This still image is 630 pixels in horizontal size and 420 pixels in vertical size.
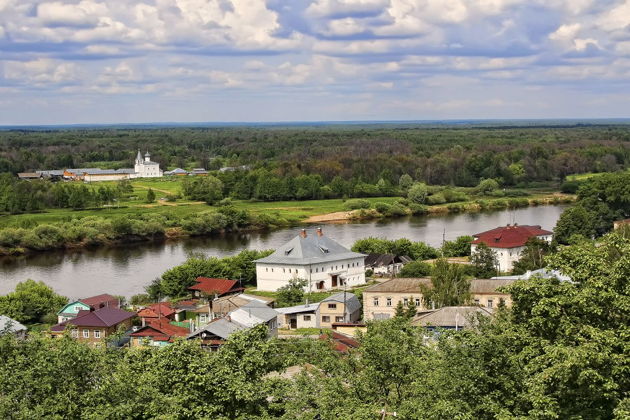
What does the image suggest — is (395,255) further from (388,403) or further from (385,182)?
(385,182)

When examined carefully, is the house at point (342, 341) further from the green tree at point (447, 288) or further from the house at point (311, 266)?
the house at point (311, 266)

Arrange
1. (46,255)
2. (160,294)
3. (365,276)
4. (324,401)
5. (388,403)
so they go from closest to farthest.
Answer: (324,401)
(388,403)
(160,294)
(365,276)
(46,255)

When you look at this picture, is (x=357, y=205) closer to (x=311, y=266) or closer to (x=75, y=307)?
(x=311, y=266)

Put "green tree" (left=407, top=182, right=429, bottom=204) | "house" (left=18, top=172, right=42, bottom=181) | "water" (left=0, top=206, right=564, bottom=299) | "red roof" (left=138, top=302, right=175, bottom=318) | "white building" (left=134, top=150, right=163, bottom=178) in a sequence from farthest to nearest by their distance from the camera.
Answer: "white building" (left=134, top=150, right=163, bottom=178) → "house" (left=18, top=172, right=42, bottom=181) → "green tree" (left=407, top=182, right=429, bottom=204) → "water" (left=0, top=206, right=564, bottom=299) → "red roof" (left=138, top=302, right=175, bottom=318)

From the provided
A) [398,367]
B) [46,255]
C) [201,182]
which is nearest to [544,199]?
[201,182]

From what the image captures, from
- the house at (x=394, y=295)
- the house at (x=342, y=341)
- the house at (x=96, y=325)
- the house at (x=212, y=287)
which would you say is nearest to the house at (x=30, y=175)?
the house at (x=212, y=287)

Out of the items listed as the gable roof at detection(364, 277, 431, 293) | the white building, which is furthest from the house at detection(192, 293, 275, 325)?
the white building

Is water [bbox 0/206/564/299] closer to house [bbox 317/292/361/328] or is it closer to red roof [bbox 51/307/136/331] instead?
red roof [bbox 51/307/136/331]

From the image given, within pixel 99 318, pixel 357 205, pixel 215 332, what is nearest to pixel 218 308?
pixel 99 318
